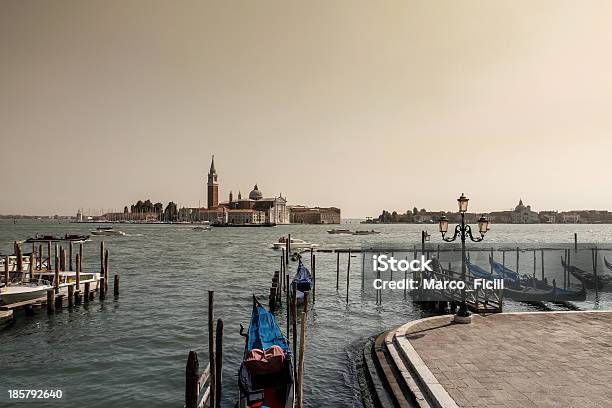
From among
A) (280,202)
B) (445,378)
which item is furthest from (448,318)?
(280,202)

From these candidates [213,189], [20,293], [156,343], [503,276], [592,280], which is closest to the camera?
[156,343]

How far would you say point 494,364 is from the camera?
26.2 ft

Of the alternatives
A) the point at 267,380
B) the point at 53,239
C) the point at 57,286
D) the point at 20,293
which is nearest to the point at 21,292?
the point at 20,293

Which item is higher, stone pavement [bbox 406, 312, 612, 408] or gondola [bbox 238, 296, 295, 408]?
stone pavement [bbox 406, 312, 612, 408]

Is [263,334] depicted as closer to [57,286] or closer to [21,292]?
[57,286]

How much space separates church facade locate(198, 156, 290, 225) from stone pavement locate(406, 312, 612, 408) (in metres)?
151

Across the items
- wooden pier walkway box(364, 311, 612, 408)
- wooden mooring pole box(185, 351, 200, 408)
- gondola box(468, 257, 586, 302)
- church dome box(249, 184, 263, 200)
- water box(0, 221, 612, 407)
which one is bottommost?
water box(0, 221, 612, 407)

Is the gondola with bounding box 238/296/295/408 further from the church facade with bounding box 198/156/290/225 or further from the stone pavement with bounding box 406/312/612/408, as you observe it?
the church facade with bounding box 198/156/290/225

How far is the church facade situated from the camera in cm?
16200

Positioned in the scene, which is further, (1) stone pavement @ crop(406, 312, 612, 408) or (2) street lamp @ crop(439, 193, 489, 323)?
(2) street lamp @ crop(439, 193, 489, 323)

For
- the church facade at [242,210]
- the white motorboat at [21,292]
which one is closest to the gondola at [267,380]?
the white motorboat at [21,292]

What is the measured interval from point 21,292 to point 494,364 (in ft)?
54.1

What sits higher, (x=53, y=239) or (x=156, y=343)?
(x=53, y=239)

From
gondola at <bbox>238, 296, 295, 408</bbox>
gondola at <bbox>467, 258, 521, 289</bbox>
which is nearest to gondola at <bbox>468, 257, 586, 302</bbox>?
gondola at <bbox>467, 258, 521, 289</bbox>
